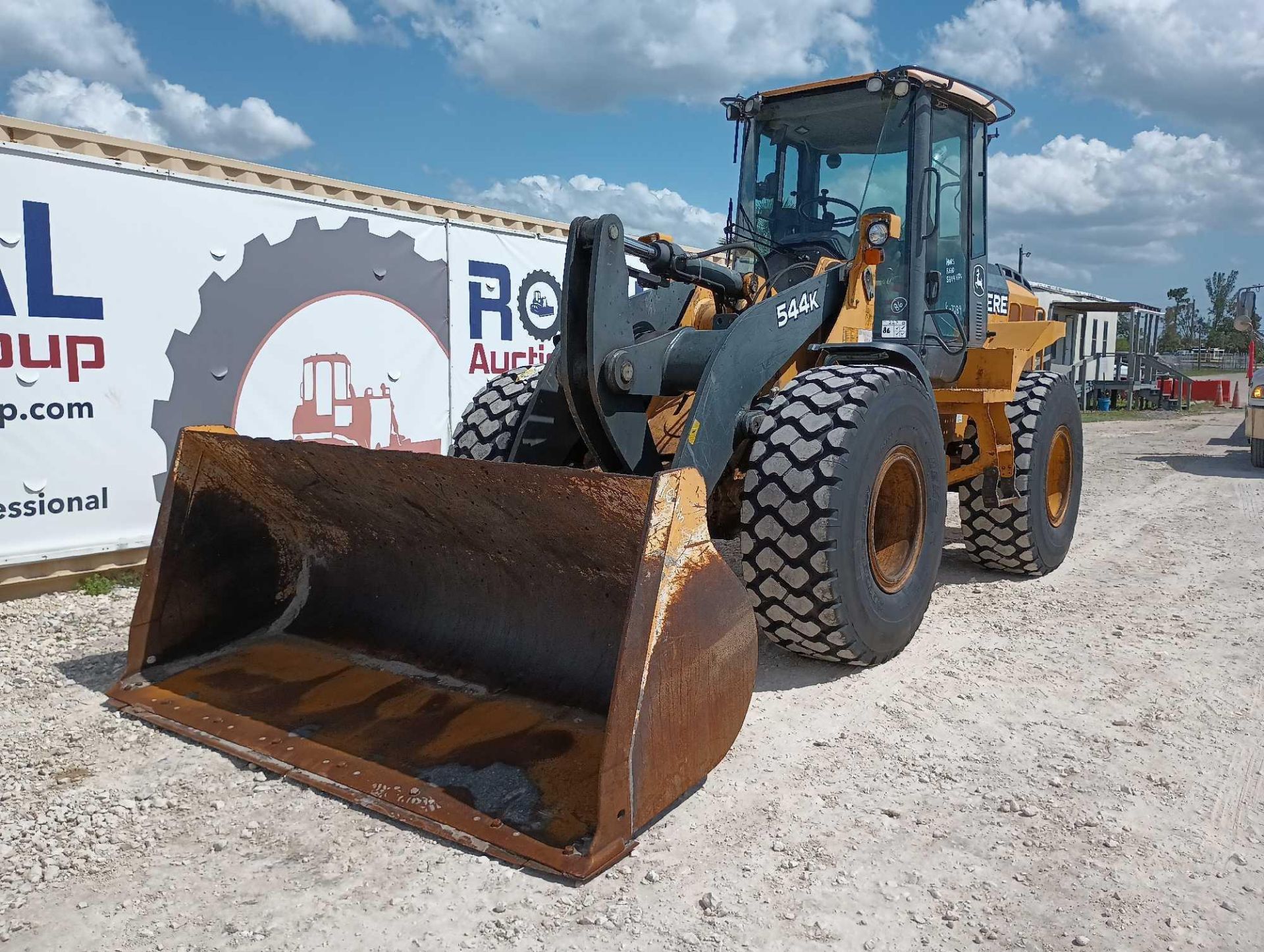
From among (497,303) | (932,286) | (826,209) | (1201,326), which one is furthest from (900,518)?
(1201,326)

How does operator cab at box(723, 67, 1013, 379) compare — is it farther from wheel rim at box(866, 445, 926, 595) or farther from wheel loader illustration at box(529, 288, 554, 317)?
wheel loader illustration at box(529, 288, 554, 317)

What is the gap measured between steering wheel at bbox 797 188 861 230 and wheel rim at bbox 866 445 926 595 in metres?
1.45

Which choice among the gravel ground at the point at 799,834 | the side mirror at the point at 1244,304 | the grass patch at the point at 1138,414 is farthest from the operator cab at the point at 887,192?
the grass patch at the point at 1138,414

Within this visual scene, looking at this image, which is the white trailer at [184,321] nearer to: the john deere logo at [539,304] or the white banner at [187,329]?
the white banner at [187,329]

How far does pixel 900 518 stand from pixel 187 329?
14.6ft

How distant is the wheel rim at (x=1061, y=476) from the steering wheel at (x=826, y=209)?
7.37ft

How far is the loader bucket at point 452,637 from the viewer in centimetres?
262

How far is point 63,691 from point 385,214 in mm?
4430

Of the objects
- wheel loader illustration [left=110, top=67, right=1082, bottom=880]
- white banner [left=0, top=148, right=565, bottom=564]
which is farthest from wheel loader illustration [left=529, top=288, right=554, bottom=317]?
wheel loader illustration [left=110, top=67, right=1082, bottom=880]

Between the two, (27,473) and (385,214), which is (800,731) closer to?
(27,473)

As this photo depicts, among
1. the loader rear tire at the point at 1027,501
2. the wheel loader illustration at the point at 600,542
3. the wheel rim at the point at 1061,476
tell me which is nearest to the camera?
the wheel loader illustration at the point at 600,542

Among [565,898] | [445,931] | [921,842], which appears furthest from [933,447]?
[445,931]

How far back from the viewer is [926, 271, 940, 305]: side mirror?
505cm

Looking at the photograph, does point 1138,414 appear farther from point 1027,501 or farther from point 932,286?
point 932,286
